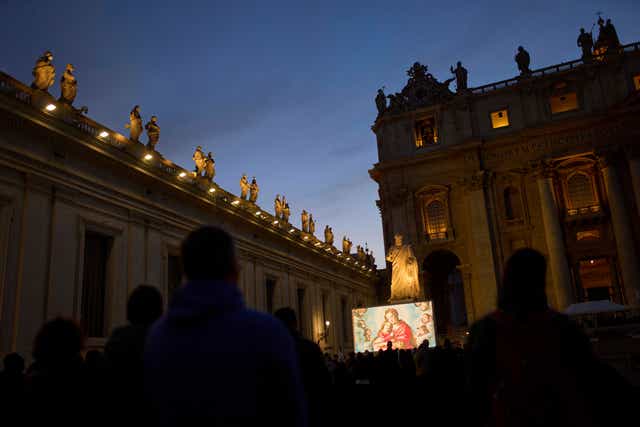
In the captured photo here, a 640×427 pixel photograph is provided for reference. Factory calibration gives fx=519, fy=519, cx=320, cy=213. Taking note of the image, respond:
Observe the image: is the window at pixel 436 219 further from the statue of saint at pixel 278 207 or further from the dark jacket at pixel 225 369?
the dark jacket at pixel 225 369

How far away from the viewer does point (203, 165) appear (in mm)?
25062

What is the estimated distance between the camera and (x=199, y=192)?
23.4 m

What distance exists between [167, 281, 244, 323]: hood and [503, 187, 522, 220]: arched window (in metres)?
35.1

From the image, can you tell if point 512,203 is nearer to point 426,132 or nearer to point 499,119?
point 499,119

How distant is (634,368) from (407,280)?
1024 cm

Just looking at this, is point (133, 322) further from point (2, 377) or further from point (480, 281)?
point (480, 281)

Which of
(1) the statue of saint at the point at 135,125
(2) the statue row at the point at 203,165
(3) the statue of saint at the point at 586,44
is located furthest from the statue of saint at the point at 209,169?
(3) the statue of saint at the point at 586,44

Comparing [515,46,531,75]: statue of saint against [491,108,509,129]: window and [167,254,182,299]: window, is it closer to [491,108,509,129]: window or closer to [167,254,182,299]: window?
[491,108,509,129]: window

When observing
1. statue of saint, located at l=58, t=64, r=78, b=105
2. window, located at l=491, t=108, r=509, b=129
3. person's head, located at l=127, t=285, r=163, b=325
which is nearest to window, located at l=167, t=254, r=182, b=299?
statue of saint, located at l=58, t=64, r=78, b=105

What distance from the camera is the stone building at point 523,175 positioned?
1262 inches

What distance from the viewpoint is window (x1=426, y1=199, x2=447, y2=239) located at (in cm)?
3650

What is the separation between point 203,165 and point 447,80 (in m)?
21.5

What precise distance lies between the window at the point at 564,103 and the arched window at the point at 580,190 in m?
4.48

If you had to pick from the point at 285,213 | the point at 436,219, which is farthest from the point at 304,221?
the point at 436,219
